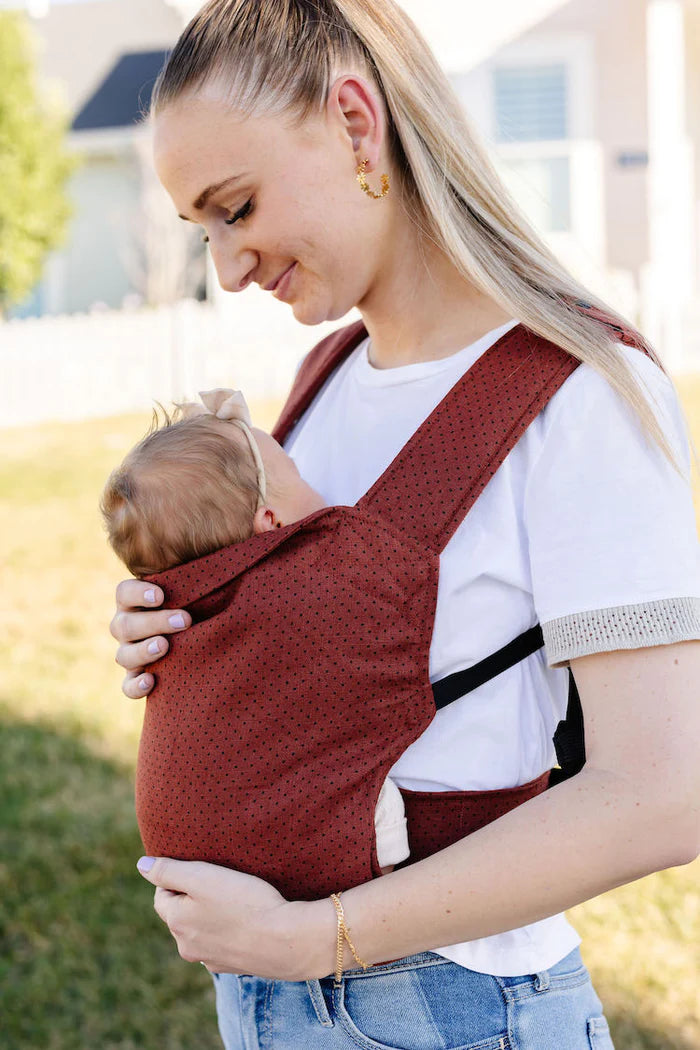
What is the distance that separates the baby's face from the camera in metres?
1.58

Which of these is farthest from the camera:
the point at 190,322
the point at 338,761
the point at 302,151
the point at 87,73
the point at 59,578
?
the point at 87,73

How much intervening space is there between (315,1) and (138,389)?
36.3 ft

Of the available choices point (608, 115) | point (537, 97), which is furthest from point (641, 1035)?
point (608, 115)

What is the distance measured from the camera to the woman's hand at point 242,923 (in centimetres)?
130

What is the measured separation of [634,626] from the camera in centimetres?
124

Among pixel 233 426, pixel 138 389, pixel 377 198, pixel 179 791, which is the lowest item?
pixel 179 791

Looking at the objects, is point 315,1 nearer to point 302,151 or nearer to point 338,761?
point 302,151

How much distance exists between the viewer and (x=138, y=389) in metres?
12.4

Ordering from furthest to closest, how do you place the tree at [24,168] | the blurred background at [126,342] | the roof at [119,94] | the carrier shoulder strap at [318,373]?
1. the roof at [119,94]
2. the tree at [24,168]
3. the blurred background at [126,342]
4. the carrier shoulder strap at [318,373]

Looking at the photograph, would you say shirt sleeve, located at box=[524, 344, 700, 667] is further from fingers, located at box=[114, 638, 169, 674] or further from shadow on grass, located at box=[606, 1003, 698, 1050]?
shadow on grass, located at box=[606, 1003, 698, 1050]

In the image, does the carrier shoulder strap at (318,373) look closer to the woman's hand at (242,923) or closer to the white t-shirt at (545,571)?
the white t-shirt at (545,571)

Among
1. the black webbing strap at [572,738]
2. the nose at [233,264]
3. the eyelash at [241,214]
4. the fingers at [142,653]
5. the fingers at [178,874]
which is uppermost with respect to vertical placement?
the eyelash at [241,214]

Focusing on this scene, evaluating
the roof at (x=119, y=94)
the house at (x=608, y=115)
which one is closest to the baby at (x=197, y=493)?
the house at (x=608, y=115)

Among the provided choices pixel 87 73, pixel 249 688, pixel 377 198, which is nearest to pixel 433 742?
pixel 249 688
